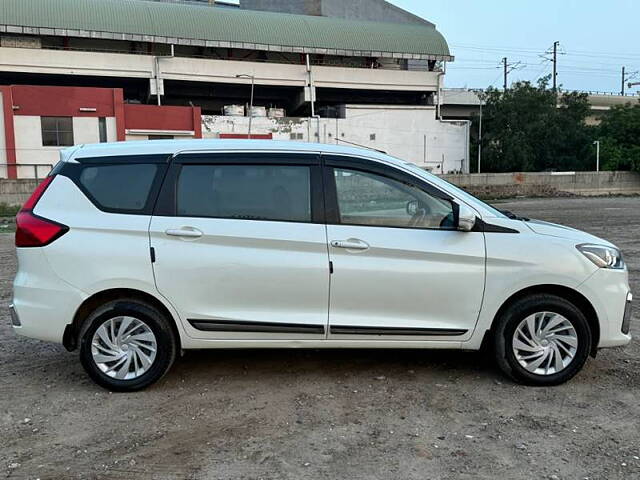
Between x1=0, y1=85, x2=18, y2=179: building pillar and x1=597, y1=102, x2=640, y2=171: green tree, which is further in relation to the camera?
x1=597, y1=102, x2=640, y2=171: green tree

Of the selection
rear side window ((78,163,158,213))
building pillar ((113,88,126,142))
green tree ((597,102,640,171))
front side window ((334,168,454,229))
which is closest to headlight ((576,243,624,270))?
front side window ((334,168,454,229))

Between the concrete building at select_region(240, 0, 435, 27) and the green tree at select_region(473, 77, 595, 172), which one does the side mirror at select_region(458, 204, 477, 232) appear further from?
the concrete building at select_region(240, 0, 435, 27)

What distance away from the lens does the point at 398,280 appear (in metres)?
4.59

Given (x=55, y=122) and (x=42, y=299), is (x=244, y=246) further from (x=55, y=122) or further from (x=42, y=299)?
(x=55, y=122)

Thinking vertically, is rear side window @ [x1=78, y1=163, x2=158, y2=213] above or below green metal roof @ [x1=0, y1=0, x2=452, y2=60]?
below

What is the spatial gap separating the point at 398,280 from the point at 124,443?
2.29m

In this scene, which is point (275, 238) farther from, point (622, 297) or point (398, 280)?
point (622, 297)

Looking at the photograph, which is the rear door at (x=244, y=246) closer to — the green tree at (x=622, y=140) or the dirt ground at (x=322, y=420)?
the dirt ground at (x=322, y=420)

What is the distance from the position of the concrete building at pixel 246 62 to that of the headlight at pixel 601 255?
4222 centimetres

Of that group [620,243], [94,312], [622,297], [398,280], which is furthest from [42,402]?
[620,243]

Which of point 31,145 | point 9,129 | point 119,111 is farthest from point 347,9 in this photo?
point 9,129

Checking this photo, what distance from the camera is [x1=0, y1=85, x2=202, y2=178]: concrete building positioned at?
37625 millimetres

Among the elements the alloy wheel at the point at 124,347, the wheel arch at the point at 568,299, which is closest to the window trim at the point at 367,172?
the wheel arch at the point at 568,299

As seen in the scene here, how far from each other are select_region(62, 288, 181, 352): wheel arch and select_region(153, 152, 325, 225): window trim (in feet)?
2.26
